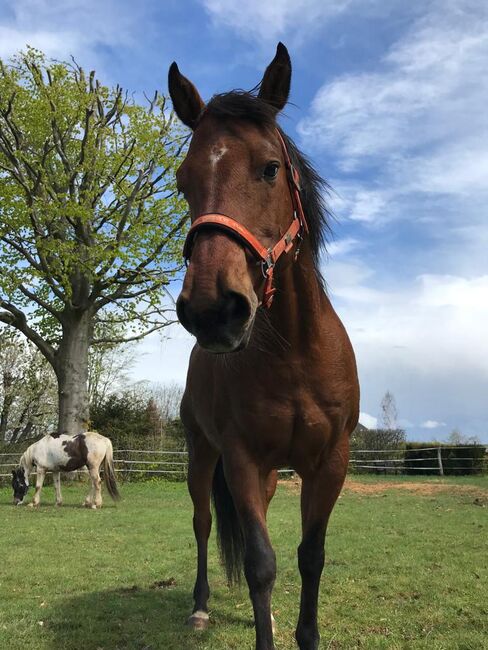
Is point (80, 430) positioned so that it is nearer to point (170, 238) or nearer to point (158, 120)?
point (170, 238)

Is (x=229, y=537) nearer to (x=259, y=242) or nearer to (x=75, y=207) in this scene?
(x=259, y=242)

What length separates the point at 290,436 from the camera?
2.75 meters

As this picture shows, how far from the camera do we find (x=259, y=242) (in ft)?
7.13

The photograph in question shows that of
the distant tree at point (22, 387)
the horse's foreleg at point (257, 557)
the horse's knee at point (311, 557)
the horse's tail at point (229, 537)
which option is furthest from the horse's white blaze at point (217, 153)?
the distant tree at point (22, 387)

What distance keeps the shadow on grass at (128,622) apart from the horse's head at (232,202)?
105 inches

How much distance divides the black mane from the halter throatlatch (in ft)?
0.49

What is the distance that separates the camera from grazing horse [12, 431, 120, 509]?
1300 cm

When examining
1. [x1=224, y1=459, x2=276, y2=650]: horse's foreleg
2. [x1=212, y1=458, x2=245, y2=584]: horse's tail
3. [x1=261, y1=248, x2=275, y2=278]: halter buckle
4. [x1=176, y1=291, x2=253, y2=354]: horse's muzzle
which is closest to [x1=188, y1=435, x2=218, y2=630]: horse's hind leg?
[x1=212, y1=458, x2=245, y2=584]: horse's tail

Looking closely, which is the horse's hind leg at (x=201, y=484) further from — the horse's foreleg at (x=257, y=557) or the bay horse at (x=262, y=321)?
the horse's foreleg at (x=257, y=557)

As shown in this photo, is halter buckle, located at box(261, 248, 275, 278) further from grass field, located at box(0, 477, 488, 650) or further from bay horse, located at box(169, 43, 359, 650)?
grass field, located at box(0, 477, 488, 650)

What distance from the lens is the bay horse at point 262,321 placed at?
1985mm

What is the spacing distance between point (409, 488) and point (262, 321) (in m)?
15.3

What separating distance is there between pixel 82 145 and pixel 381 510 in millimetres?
13080

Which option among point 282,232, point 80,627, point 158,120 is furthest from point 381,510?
point 158,120
